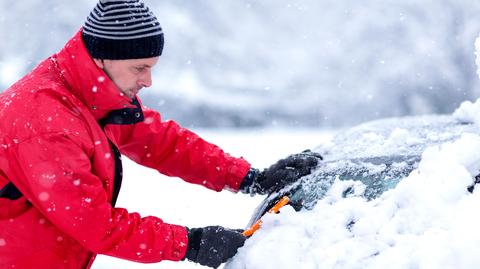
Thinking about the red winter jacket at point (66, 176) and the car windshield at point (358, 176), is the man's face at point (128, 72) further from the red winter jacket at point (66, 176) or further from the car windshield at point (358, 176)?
the car windshield at point (358, 176)

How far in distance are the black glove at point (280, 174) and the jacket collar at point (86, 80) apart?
0.83 metres

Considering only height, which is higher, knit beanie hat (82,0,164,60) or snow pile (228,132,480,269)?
knit beanie hat (82,0,164,60)

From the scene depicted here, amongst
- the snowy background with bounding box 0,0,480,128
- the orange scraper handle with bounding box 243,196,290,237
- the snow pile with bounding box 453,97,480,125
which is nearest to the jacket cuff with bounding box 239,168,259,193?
the orange scraper handle with bounding box 243,196,290,237

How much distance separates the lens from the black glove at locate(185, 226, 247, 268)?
228 centimetres

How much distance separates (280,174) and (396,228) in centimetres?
93

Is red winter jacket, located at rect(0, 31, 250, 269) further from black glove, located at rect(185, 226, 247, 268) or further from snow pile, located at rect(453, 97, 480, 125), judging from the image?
snow pile, located at rect(453, 97, 480, 125)

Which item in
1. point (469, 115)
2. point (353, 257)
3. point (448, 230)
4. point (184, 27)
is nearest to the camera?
point (448, 230)

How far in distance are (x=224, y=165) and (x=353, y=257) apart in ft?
3.68

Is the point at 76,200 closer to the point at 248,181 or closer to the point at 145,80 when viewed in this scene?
the point at 145,80

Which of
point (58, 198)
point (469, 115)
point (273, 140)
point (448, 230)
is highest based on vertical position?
point (273, 140)

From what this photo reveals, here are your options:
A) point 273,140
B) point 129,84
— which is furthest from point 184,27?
point 129,84

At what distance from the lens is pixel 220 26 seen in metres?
11.8

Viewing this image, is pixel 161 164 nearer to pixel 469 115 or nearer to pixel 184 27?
pixel 469 115

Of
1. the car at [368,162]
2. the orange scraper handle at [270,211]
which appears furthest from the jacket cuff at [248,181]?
the orange scraper handle at [270,211]
